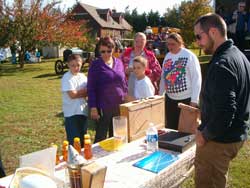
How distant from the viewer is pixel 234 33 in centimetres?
823

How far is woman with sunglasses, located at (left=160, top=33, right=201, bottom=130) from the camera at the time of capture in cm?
350

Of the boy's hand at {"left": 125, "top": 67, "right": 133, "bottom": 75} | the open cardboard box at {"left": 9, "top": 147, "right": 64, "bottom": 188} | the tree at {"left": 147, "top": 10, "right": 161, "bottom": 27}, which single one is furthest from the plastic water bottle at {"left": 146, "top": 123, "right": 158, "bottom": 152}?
the tree at {"left": 147, "top": 10, "right": 161, "bottom": 27}

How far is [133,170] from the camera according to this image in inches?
80.7

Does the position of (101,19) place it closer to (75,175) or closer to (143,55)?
(143,55)

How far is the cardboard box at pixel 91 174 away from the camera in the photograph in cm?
159

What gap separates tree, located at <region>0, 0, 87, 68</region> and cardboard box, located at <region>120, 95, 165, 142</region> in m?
15.9

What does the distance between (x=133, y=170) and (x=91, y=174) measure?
1.74 ft

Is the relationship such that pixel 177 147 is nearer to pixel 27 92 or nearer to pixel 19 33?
pixel 27 92

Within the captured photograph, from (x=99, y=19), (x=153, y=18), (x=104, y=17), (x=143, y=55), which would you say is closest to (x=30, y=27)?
(x=143, y=55)

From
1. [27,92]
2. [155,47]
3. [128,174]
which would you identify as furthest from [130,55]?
[155,47]

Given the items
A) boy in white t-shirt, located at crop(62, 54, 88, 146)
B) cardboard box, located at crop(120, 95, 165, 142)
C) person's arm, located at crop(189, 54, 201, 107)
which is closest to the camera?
cardboard box, located at crop(120, 95, 165, 142)

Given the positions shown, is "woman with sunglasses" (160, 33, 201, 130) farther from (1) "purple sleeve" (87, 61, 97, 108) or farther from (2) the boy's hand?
(1) "purple sleeve" (87, 61, 97, 108)

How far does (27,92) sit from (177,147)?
796cm

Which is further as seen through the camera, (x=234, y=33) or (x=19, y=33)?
(x=19, y=33)
